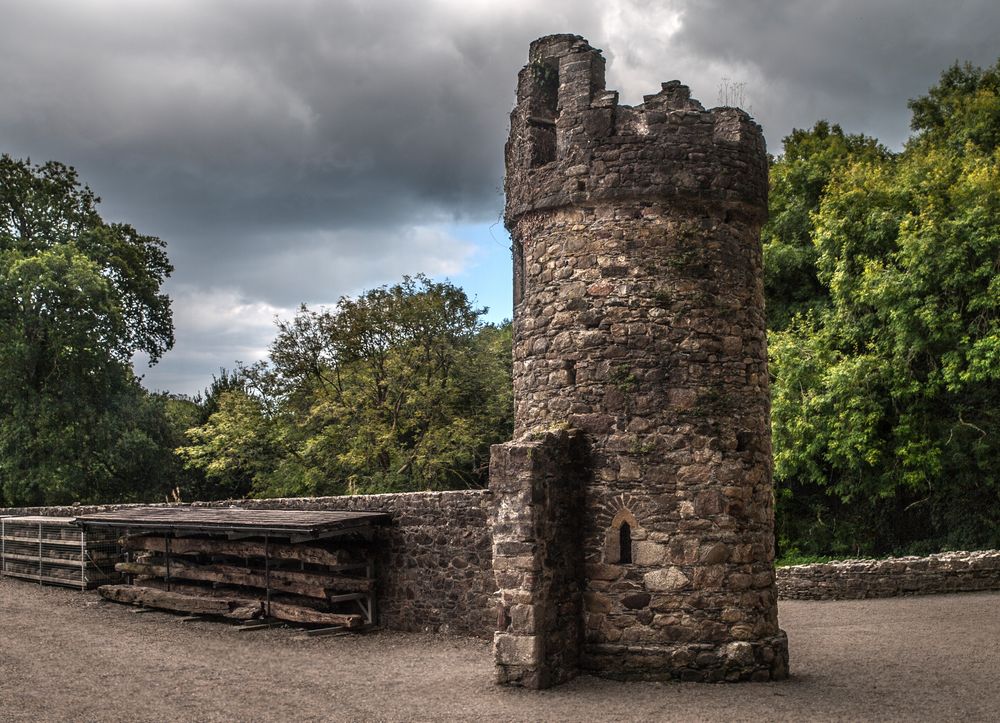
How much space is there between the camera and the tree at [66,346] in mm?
29406

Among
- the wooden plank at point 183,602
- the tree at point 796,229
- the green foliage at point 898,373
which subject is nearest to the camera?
the wooden plank at point 183,602

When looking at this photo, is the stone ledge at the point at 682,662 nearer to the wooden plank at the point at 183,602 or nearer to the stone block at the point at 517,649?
the stone block at the point at 517,649

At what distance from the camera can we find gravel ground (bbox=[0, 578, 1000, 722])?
9.20 meters

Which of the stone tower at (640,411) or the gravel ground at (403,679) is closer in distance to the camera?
the gravel ground at (403,679)

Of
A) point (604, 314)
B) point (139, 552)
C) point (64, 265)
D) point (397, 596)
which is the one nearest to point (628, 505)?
point (604, 314)

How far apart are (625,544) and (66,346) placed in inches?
971

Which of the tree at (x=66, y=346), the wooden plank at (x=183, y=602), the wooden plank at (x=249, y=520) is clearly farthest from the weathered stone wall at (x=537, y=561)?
the tree at (x=66, y=346)

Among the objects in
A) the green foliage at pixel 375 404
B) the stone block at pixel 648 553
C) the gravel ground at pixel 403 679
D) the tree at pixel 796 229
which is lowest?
the gravel ground at pixel 403 679

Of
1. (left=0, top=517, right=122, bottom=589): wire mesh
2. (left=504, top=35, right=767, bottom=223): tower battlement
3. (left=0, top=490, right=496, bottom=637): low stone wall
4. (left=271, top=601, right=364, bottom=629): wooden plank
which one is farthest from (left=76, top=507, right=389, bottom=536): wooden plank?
(left=504, top=35, right=767, bottom=223): tower battlement

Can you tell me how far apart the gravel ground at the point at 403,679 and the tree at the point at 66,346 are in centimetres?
1553

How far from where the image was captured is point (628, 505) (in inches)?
413

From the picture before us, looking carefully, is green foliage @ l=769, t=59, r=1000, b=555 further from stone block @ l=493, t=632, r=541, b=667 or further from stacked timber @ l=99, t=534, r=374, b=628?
stone block @ l=493, t=632, r=541, b=667

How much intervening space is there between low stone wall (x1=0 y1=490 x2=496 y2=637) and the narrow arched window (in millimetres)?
2881

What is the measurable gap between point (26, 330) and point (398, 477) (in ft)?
43.5
